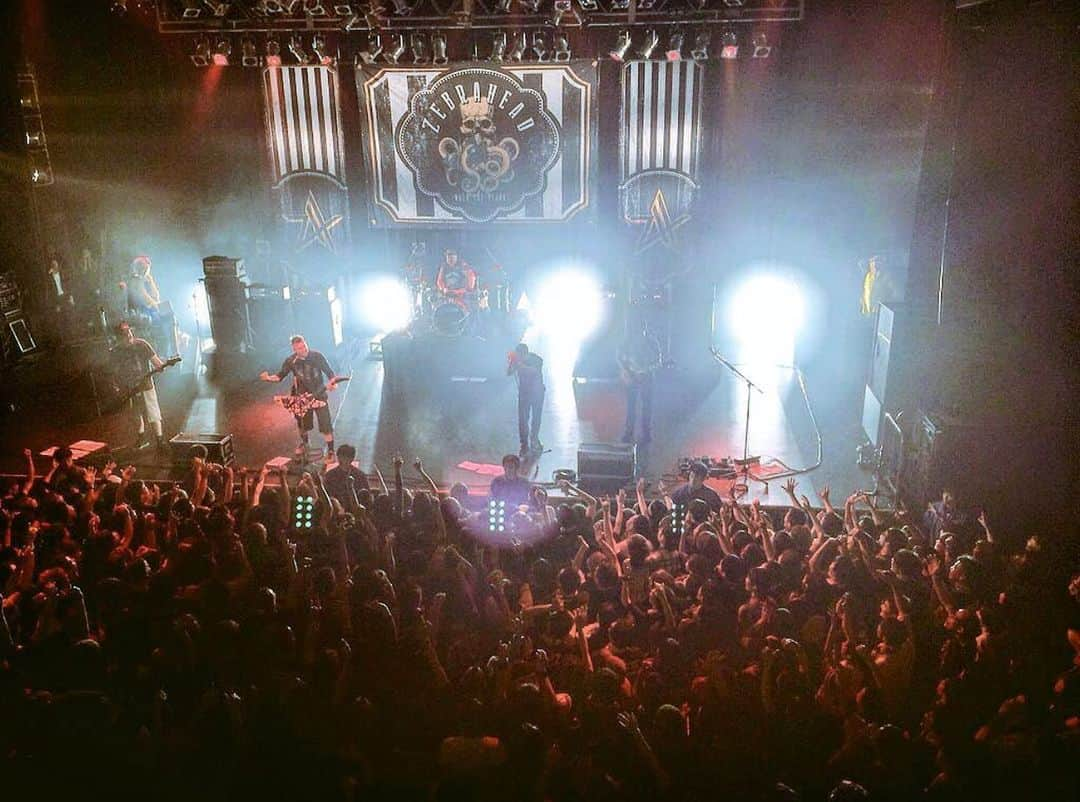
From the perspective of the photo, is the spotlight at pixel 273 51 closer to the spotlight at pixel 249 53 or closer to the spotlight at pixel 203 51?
the spotlight at pixel 249 53

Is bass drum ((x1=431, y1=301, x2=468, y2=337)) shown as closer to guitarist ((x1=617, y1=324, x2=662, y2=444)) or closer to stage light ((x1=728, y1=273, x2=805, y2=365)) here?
guitarist ((x1=617, y1=324, x2=662, y2=444))

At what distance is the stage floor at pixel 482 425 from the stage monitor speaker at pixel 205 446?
15.1 inches

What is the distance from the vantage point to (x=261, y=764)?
335cm

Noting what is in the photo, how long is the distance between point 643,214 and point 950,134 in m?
5.17

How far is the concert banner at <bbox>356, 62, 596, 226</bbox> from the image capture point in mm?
11828

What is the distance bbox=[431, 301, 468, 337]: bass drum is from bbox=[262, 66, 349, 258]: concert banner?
228 centimetres

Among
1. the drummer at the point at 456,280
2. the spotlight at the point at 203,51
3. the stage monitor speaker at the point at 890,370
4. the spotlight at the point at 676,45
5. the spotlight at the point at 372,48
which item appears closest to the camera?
the stage monitor speaker at the point at 890,370

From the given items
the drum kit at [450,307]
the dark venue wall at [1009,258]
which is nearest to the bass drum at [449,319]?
the drum kit at [450,307]

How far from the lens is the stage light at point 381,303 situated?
46.4 ft

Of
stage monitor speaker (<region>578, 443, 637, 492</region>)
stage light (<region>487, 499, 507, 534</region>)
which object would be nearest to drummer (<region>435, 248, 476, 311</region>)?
stage monitor speaker (<region>578, 443, 637, 492</region>)

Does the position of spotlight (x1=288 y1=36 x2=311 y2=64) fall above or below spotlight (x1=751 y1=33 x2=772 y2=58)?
above

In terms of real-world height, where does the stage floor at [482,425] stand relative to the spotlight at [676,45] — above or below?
below

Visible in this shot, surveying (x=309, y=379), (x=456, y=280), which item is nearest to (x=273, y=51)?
(x=456, y=280)

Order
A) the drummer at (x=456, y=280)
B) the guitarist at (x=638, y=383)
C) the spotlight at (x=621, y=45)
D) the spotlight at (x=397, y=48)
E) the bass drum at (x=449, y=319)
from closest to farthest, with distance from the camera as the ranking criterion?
the guitarist at (x=638, y=383) → the spotlight at (x=621, y=45) → the spotlight at (x=397, y=48) → the bass drum at (x=449, y=319) → the drummer at (x=456, y=280)
